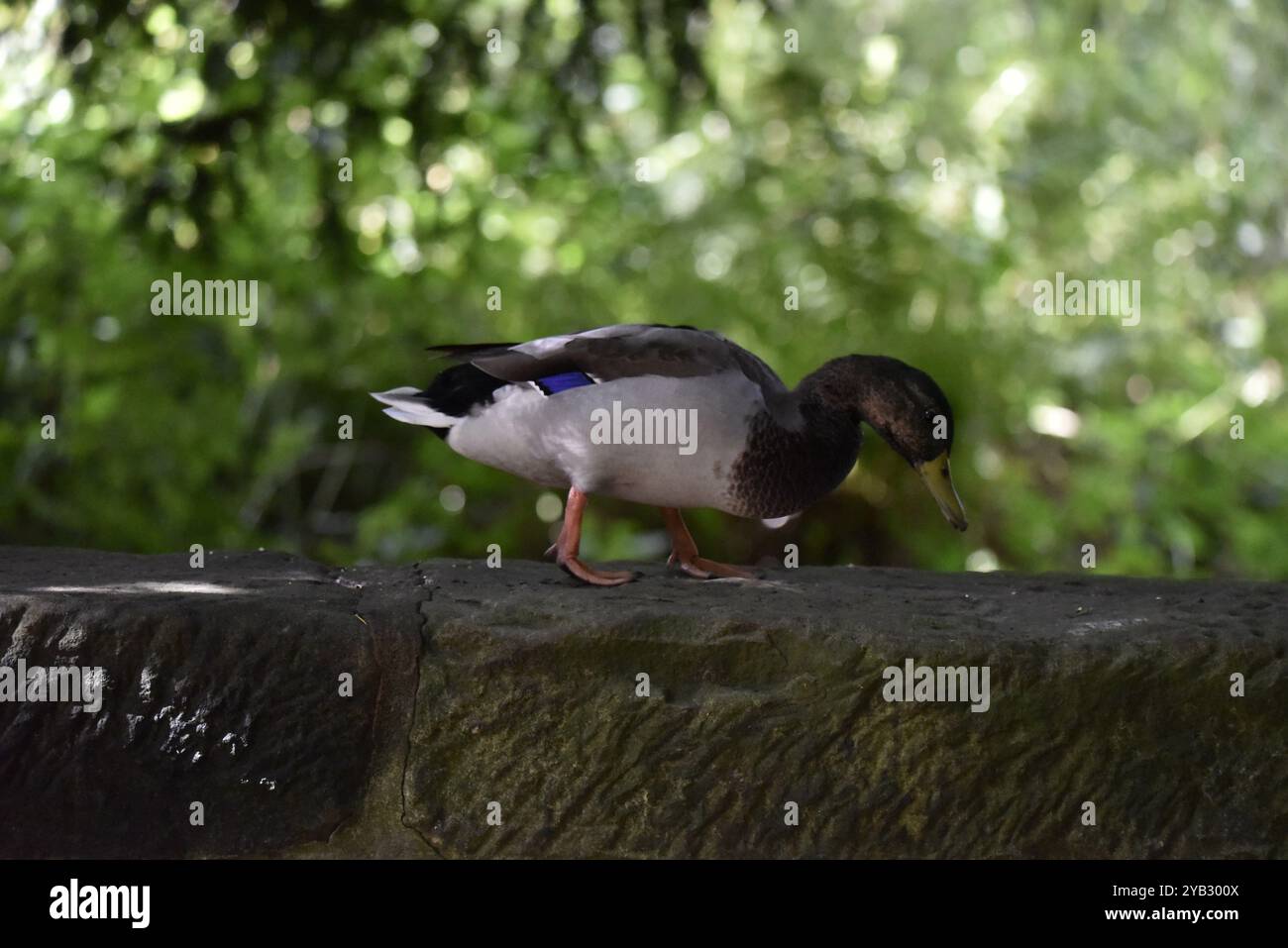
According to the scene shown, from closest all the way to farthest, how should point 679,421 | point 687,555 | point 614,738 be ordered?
point 614,738
point 679,421
point 687,555

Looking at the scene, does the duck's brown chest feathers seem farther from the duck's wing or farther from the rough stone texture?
the rough stone texture

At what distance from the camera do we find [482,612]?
288 cm

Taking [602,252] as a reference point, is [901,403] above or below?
below

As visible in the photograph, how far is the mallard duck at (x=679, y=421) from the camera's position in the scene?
304 cm

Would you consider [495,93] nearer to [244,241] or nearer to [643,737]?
[244,241]

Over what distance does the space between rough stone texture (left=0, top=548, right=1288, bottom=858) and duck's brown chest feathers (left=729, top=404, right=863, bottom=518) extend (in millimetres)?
292

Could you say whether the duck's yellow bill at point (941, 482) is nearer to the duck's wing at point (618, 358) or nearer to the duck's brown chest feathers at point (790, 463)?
the duck's brown chest feathers at point (790, 463)

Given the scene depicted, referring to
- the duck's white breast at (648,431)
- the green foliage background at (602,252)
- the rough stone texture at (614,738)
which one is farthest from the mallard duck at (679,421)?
the green foliage background at (602,252)

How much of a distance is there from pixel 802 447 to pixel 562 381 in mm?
501

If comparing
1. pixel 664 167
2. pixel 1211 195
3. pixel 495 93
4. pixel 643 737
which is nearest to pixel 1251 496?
pixel 1211 195

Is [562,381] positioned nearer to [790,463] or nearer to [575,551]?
[575,551]

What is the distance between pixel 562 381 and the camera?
313 cm

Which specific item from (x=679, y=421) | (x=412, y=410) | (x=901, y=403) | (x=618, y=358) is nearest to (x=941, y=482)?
(x=901, y=403)

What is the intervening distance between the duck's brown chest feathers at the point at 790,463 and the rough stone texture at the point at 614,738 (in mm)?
292
